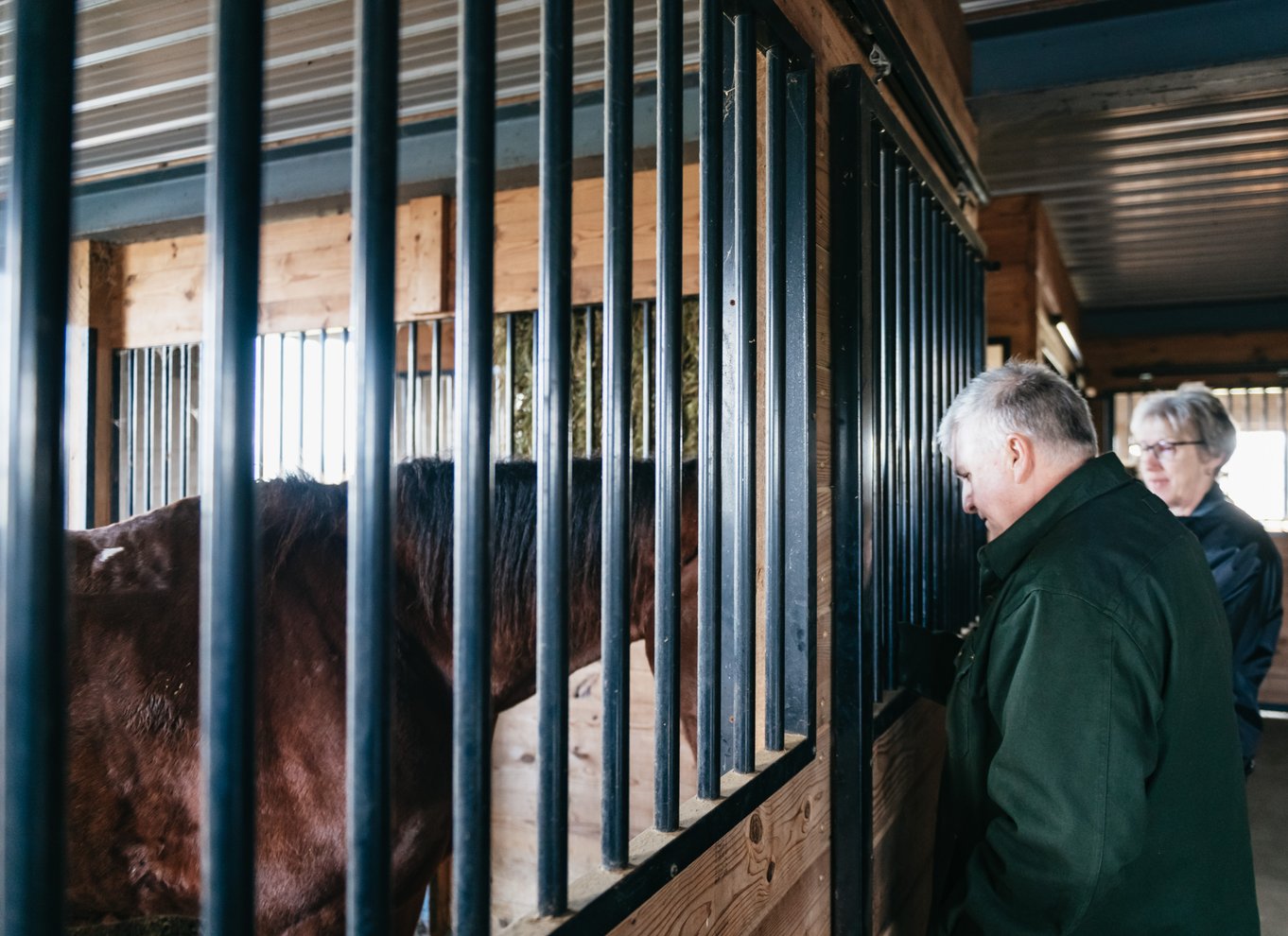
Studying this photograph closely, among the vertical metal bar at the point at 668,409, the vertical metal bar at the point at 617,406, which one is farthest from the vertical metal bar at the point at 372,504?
the vertical metal bar at the point at 668,409

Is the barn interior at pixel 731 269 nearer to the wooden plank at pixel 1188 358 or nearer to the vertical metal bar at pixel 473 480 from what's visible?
the vertical metal bar at pixel 473 480

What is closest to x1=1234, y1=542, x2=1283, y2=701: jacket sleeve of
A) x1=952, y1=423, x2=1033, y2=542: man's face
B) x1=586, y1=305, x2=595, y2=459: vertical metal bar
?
x1=952, y1=423, x2=1033, y2=542: man's face

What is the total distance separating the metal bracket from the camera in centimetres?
149

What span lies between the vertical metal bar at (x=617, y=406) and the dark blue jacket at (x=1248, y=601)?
6.24ft

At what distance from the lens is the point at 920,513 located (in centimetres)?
191

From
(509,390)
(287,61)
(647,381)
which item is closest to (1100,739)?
(647,381)

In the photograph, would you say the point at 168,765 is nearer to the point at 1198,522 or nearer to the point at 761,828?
the point at 761,828

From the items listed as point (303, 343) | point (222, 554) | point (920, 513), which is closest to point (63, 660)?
point (222, 554)

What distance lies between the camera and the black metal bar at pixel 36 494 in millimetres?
394

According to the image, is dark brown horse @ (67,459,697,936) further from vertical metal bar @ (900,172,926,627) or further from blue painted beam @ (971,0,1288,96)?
blue painted beam @ (971,0,1288,96)

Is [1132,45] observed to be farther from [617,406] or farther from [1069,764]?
[617,406]

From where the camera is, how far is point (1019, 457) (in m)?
1.35

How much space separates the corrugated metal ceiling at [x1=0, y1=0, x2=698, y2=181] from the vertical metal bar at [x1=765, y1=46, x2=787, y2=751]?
91 cm

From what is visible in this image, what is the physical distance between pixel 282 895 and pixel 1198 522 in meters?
2.34
